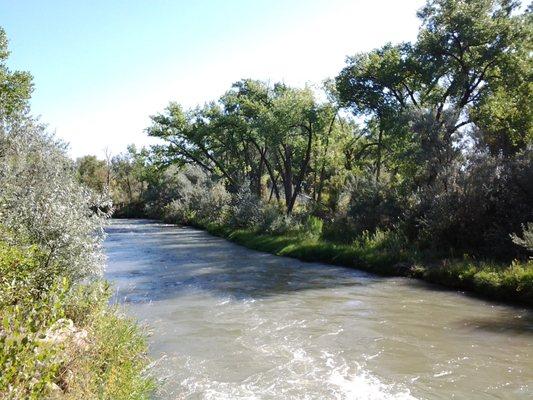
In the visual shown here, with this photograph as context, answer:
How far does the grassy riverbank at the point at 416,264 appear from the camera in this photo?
1464cm

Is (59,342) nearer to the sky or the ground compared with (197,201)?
nearer to the ground

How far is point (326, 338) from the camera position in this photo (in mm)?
11273

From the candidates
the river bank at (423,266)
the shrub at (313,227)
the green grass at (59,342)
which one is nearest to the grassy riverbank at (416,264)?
the river bank at (423,266)

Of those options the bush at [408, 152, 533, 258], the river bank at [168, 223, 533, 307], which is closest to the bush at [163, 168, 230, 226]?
the river bank at [168, 223, 533, 307]

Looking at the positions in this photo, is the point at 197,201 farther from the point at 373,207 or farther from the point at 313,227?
the point at 373,207

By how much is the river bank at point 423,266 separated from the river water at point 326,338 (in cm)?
73

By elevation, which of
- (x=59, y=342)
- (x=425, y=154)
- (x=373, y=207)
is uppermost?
(x=425, y=154)

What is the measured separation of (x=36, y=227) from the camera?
9.36 m

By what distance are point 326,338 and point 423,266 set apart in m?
8.61

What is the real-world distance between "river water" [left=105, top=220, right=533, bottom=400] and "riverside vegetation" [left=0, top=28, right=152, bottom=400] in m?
1.32

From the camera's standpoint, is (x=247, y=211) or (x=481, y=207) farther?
(x=247, y=211)

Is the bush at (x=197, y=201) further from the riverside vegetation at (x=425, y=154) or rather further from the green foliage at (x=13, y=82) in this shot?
the green foliage at (x=13, y=82)

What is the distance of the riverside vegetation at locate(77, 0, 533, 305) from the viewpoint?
58.7 ft

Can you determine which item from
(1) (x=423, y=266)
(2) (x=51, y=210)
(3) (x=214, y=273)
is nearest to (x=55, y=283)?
(2) (x=51, y=210)
